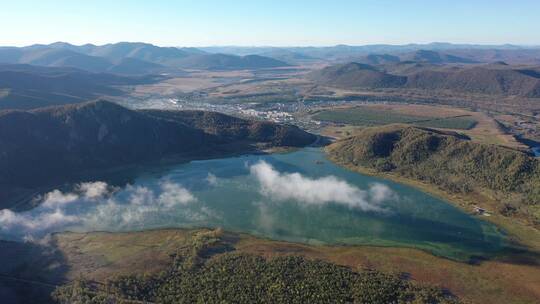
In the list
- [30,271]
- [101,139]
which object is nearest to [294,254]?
[30,271]

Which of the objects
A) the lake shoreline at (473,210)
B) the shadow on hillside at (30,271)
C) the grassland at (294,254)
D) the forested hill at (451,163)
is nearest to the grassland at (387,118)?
the forested hill at (451,163)

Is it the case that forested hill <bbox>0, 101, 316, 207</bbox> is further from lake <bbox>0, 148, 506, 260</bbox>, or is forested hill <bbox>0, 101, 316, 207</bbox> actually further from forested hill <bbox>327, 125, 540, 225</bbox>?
forested hill <bbox>327, 125, 540, 225</bbox>

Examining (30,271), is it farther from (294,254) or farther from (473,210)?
(473,210)

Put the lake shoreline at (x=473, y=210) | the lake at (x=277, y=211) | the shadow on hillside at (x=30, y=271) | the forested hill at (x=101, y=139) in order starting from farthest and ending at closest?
the forested hill at (x=101, y=139) < the lake at (x=277, y=211) < the lake shoreline at (x=473, y=210) < the shadow on hillside at (x=30, y=271)

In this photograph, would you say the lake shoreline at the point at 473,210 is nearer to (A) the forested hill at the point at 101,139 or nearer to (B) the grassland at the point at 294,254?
(B) the grassland at the point at 294,254

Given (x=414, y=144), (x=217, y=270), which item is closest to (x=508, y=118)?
(x=414, y=144)

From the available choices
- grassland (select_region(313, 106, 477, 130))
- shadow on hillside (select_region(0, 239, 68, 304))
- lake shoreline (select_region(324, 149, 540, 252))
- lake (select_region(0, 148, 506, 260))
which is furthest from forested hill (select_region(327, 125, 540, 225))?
shadow on hillside (select_region(0, 239, 68, 304))
